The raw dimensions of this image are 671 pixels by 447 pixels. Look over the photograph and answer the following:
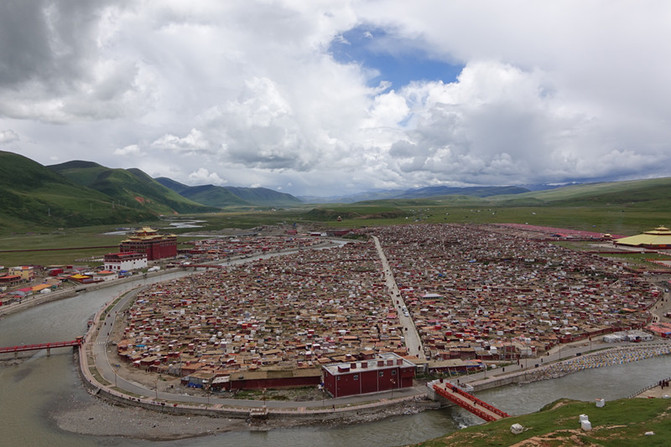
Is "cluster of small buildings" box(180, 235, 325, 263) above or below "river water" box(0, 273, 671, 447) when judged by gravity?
above

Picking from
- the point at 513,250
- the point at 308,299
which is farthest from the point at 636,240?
the point at 308,299

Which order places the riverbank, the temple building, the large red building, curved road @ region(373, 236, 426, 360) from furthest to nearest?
the large red building, the temple building, curved road @ region(373, 236, 426, 360), the riverbank

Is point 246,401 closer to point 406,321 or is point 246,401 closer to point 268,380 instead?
point 268,380

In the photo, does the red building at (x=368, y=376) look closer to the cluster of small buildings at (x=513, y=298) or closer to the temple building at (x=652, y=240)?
the cluster of small buildings at (x=513, y=298)

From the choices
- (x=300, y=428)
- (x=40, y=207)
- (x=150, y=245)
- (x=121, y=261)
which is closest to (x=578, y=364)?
(x=300, y=428)

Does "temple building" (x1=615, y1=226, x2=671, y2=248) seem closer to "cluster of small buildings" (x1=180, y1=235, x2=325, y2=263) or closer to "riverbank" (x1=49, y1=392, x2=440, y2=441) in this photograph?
"cluster of small buildings" (x1=180, y1=235, x2=325, y2=263)

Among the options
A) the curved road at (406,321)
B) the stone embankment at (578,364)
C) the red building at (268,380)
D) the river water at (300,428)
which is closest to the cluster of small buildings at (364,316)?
the red building at (268,380)

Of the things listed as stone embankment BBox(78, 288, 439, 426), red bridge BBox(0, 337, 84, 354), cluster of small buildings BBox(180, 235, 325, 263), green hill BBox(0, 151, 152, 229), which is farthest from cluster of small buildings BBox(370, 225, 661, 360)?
green hill BBox(0, 151, 152, 229)
